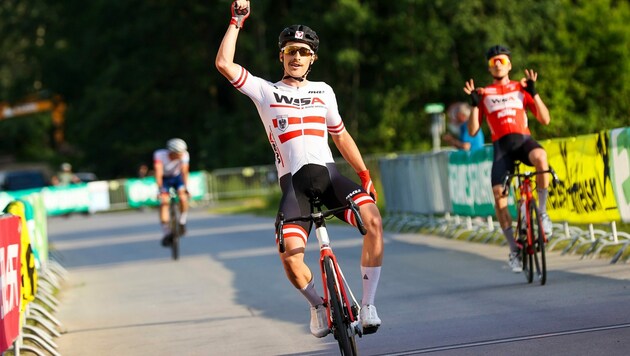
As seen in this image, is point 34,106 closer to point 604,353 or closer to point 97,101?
point 97,101

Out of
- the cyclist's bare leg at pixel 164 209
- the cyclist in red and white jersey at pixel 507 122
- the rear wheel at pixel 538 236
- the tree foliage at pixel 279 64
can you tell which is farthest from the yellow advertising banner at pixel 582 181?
the tree foliage at pixel 279 64

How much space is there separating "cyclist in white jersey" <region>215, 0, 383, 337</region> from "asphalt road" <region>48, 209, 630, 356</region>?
802 mm

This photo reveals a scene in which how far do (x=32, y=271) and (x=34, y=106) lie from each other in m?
64.0

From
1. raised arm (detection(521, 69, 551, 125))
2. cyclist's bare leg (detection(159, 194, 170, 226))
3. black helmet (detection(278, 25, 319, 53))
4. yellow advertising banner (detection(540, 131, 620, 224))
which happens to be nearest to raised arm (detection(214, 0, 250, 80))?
black helmet (detection(278, 25, 319, 53))

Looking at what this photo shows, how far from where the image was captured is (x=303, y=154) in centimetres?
862

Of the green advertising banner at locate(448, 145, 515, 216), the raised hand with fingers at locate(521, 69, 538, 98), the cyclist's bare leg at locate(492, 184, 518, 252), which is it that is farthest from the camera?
the green advertising banner at locate(448, 145, 515, 216)

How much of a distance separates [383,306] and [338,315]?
13.2 feet

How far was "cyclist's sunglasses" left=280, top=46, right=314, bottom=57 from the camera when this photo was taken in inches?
342

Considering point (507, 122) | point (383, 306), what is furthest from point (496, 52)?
point (383, 306)

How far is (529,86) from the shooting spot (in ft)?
42.7

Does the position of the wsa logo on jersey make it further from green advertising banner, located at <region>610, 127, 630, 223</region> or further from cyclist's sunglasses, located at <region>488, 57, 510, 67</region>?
green advertising banner, located at <region>610, 127, 630, 223</region>

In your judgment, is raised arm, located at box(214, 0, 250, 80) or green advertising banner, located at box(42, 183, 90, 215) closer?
raised arm, located at box(214, 0, 250, 80)

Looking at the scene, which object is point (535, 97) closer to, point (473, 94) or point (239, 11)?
point (473, 94)

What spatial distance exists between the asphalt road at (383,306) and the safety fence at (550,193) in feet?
1.47
